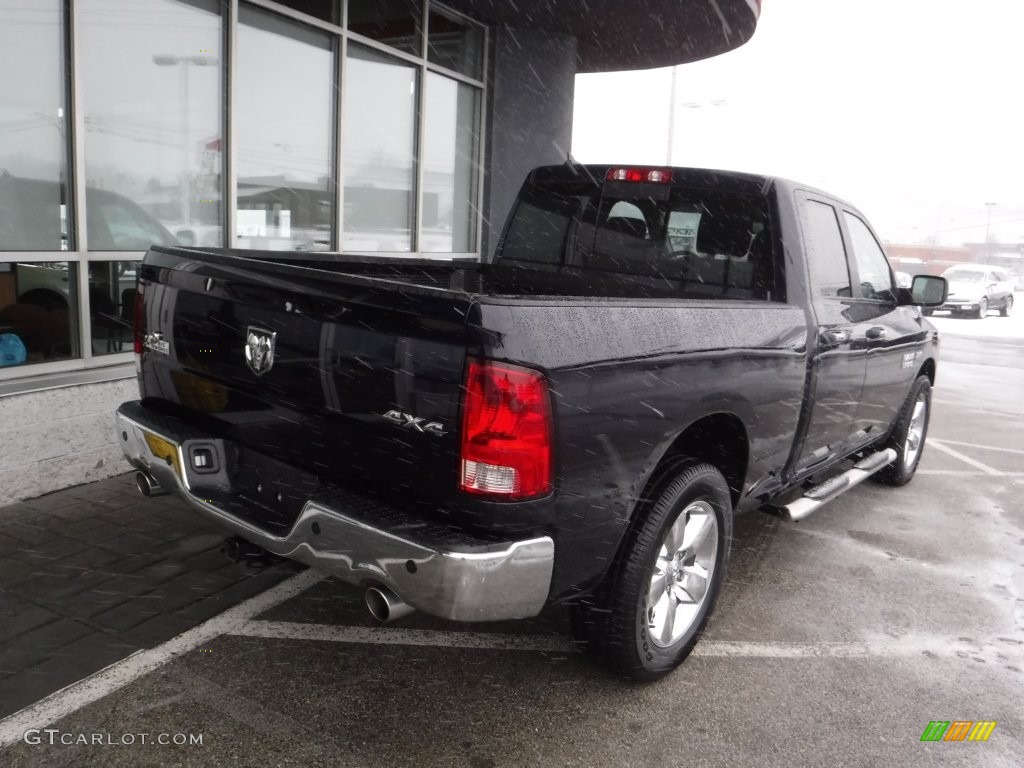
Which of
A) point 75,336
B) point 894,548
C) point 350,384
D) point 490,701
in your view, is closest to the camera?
point 350,384

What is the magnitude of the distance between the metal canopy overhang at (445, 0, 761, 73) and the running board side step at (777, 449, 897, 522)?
5269mm

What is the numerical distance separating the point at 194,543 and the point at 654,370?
8.84 ft

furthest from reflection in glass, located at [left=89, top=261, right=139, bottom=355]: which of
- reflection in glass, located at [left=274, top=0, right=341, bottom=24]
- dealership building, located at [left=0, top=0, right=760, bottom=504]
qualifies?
reflection in glass, located at [left=274, top=0, right=341, bottom=24]

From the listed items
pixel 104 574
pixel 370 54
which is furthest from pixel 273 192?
pixel 104 574

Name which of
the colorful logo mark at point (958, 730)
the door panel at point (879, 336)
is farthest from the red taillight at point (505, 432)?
the door panel at point (879, 336)

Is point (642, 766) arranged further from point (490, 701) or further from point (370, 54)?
point (370, 54)

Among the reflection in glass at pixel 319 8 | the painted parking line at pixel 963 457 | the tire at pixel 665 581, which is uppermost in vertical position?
the reflection in glass at pixel 319 8

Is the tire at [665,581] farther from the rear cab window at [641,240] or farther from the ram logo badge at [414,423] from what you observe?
the rear cab window at [641,240]

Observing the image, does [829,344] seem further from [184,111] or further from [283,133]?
[283,133]

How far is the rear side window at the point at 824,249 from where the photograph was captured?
4.07 meters

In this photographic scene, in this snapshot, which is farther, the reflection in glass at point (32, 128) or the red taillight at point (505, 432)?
the reflection in glass at point (32, 128)

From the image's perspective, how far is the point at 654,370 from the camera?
110 inches

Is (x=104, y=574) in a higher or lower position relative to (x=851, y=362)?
lower

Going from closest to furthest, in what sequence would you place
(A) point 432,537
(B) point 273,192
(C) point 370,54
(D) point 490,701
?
(A) point 432,537 → (D) point 490,701 → (B) point 273,192 → (C) point 370,54
